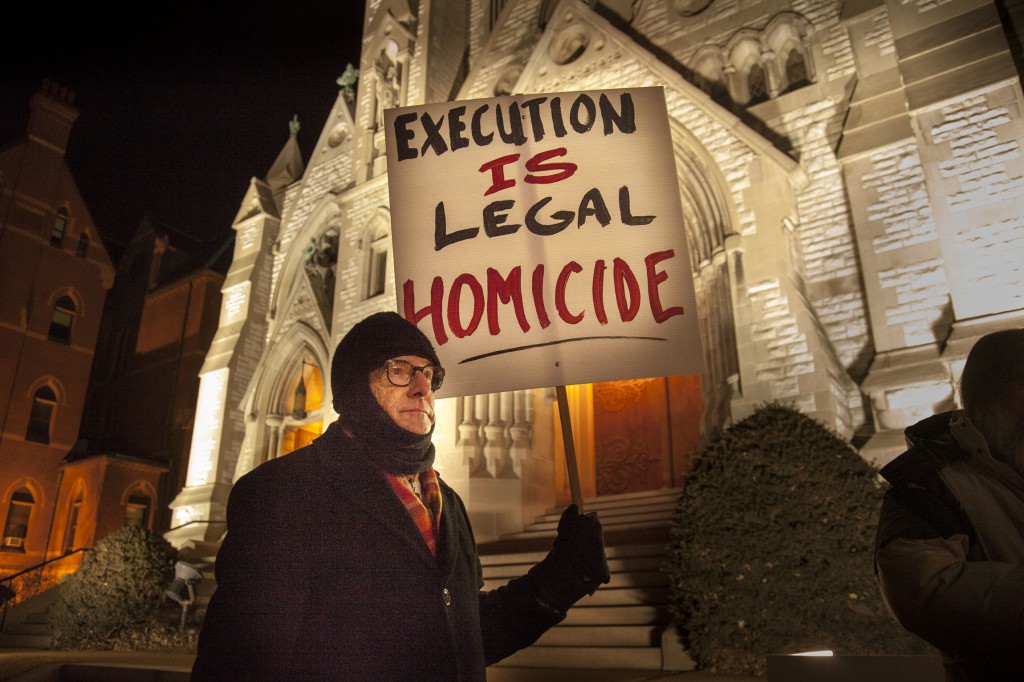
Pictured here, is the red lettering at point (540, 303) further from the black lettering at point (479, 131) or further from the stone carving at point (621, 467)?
the stone carving at point (621, 467)

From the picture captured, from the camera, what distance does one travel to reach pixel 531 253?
2691 mm

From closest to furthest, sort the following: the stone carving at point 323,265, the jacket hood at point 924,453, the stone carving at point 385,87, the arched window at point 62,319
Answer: the jacket hood at point 924,453 < the stone carving at point 385,87 < the stone carving at point 323,265 < the arched window at point 62,319

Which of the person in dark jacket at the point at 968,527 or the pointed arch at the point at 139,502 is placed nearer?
the person in dark jacket at the point at 968,527

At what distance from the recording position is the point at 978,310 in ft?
22.7

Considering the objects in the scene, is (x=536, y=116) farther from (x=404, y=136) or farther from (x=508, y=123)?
(x=404, y=136)

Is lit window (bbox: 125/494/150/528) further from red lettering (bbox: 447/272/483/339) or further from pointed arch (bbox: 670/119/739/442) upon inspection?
red lettering (bbox: 447/272/483/339)

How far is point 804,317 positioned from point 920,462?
22.5 ft

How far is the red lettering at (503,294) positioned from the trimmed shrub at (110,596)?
866 centimetres

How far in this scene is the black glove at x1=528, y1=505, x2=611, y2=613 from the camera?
6.27ft

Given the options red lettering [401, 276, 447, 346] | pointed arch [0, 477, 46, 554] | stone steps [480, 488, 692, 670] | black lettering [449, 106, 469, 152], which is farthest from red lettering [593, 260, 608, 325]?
pointed arch [0, 477, 46, 554]

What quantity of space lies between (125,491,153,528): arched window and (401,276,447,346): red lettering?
19.8 metres

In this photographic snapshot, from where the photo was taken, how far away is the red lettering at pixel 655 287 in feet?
8.64

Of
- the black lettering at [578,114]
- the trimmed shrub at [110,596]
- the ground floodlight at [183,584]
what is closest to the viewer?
the black lettering at [578,114]

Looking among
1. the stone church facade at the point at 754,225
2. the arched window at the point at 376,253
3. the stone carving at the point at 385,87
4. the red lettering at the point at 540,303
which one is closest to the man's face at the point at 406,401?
the red lettering at the point at 540,303
